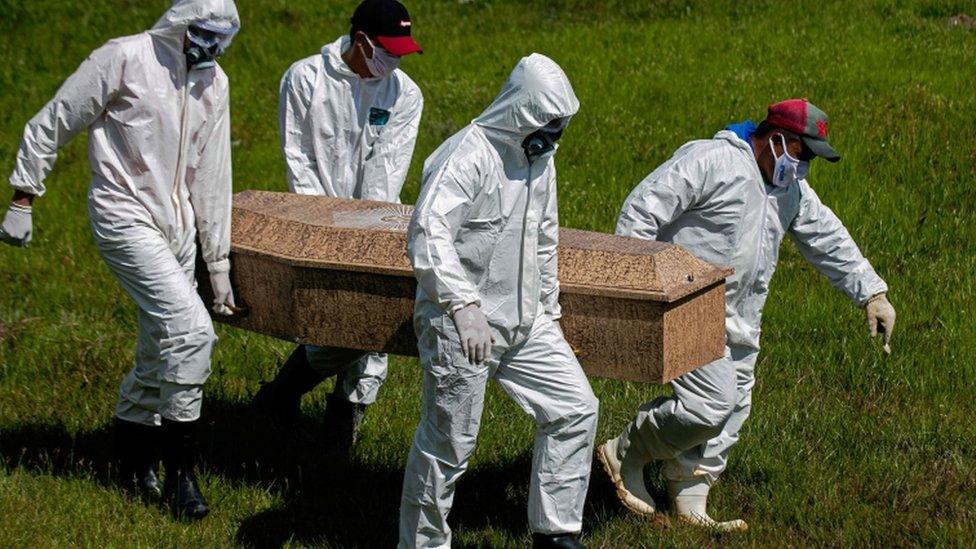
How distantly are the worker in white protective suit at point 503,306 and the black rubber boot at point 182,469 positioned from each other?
141 centimetres

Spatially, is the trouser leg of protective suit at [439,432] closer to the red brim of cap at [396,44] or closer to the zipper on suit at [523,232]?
the zipper on suit at [523,232]

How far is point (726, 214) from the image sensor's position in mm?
7531

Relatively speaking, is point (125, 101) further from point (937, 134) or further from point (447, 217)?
point (937, 134)

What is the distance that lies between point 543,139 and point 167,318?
2.03 m

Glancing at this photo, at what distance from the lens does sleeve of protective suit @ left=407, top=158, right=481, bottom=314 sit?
236 inches

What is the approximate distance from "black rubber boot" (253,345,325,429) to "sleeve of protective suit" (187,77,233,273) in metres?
1.35

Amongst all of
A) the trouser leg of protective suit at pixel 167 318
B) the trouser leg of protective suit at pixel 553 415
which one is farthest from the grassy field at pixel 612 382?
the trouser leg of protective suit at pixel 553 415

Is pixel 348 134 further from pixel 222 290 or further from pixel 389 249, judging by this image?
pixel 389 249

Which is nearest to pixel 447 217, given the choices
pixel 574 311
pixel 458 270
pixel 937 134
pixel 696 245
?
pixel 458 270

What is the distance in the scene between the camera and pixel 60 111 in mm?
7227

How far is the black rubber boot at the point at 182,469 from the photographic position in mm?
7609

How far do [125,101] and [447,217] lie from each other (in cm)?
193

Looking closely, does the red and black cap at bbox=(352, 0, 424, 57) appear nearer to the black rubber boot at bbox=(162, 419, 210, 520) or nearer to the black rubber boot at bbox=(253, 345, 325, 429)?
the black rubber boot at bbox=(253, 345, 325, 429)

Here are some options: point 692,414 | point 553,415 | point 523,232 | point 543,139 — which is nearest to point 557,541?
point 553,415
